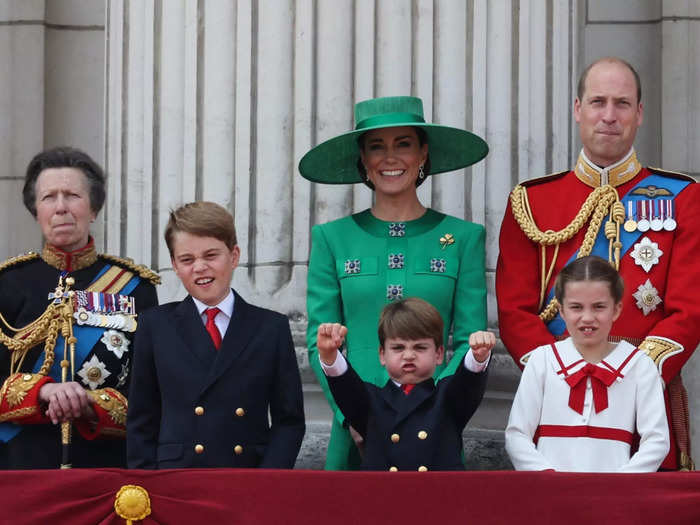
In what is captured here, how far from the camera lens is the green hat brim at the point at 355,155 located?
5.43 m

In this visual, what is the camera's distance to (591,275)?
15.6 ft

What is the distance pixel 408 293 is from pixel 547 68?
1.31m

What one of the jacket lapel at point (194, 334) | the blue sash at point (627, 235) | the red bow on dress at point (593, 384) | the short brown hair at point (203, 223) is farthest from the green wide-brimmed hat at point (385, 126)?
the red bow on dress at point (593, 384)

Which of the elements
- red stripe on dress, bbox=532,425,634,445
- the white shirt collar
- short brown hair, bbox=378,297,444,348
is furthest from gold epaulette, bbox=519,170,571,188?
the white shirt collar

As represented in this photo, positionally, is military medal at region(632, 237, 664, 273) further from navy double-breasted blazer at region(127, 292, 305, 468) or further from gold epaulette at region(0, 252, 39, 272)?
gold epaulette at region(0, 252, 39, 272)

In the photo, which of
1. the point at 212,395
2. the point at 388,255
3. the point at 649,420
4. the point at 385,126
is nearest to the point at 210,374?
the point at 212,395

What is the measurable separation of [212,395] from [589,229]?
1344mm

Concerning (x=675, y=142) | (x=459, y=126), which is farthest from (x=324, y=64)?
(x=675, y=142)

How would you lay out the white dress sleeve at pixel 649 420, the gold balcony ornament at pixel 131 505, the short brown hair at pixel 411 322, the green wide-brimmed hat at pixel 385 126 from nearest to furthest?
1. the gold balcony ornament at pixel 131 505
2. the white dress sleeve at pixel 649 420
3. the short brown hair at pixel 411 322
4. the green wide-brimmed hat at pixel 385 126

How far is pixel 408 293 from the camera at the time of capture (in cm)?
521

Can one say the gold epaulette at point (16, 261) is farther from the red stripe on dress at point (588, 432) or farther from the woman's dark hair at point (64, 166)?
the red stripe on dress at point (588, 432)

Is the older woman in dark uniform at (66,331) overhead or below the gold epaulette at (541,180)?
below

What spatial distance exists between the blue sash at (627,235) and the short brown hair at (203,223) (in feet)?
3.41

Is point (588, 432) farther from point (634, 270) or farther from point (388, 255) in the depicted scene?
point (388, 255)
